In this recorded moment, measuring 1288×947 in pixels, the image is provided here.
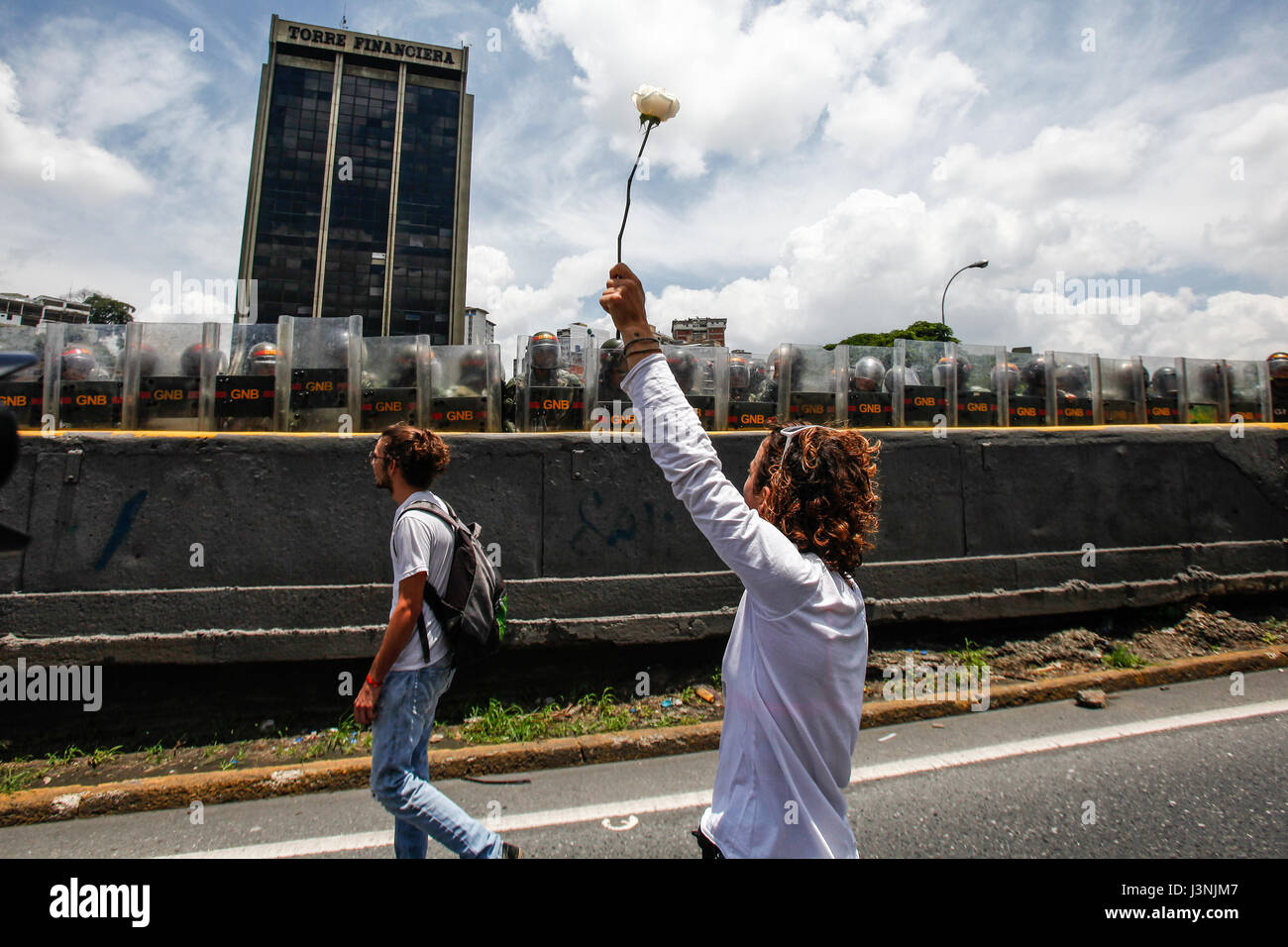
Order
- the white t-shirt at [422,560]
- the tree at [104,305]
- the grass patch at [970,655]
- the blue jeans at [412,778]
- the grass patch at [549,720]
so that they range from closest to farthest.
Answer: the blue jeans at [412,778], the white t-shirt at [422,560], the grass patch at [549,720], the grass patch at [970,655], the tree at [104,305]

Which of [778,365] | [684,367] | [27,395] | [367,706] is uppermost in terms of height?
[778,365]

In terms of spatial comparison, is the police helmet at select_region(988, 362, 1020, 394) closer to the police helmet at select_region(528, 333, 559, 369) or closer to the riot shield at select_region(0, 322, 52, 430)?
the police helmet at select_region(528, 333, 559, 369)

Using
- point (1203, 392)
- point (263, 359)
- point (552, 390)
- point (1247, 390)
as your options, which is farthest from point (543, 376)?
point (1247, 390)

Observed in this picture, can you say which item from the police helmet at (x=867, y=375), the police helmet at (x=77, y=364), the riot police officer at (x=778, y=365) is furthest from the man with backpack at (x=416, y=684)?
the police helmet at (x=867, y=375)

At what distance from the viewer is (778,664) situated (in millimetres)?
1506

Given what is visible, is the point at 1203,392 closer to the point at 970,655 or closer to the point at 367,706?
the point at 970,655

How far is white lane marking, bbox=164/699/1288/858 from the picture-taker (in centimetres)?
346

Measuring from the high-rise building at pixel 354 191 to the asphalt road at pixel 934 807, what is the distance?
286ft

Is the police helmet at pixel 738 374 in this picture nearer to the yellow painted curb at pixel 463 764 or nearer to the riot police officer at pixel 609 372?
the riot police officer at pixel 609 372

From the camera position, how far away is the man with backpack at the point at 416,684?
263 centimetres

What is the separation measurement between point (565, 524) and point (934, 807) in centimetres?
324
